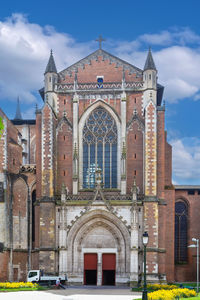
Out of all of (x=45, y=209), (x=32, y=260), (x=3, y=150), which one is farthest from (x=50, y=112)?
A: (x=32, y=260)

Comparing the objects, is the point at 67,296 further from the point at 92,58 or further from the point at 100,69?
the point at 92,58

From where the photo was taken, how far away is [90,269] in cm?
4550

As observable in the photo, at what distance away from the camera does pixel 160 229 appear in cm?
4556

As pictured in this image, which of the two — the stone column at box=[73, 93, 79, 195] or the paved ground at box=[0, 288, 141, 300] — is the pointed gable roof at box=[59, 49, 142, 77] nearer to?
the stone column at box=[73, 93, 79, 195]

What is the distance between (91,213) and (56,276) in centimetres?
642

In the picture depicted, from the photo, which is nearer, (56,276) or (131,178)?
(56,276)

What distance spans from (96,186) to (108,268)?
7.60 metres

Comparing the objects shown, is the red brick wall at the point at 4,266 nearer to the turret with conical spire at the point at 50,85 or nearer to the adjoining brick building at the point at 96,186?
the adjoining brick building at the point at 96,186

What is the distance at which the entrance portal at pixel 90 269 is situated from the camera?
149 feet

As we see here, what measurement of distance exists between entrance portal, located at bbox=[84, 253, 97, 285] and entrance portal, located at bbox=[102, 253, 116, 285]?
0.84 meters

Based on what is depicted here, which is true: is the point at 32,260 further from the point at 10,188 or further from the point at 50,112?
the point at 50,112

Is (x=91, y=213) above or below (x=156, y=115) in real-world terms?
A: below

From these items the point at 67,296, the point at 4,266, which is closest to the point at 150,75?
the point at 4,266

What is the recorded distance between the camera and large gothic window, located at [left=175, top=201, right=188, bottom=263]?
50.6 meters
